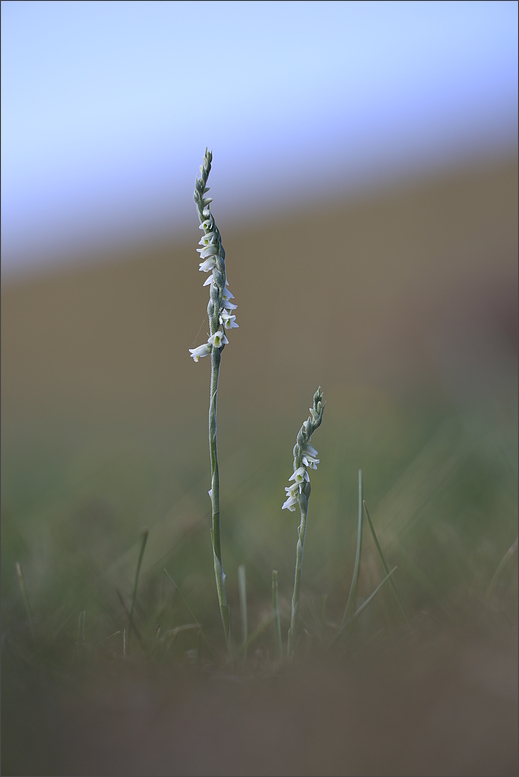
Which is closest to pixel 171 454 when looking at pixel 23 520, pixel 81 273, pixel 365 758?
pixel 23 520

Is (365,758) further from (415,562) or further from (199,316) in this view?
(199,316)

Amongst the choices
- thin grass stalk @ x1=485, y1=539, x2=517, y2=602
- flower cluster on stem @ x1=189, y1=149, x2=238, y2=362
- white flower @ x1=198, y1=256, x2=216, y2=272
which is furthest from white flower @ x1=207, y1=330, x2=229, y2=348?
thin grass stalk @ x1=485, y1=539, x2=517, y2=602

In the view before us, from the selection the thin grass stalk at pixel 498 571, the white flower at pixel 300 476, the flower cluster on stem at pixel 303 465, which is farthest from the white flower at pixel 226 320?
the thin grass stalk at pixel 498 571

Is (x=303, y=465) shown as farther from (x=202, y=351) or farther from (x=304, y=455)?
(x=202, y=351)

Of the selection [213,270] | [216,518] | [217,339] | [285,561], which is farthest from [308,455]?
[285,561]

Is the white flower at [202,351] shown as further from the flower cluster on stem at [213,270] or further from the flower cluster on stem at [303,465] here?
the flower cluster on stem at [303,465]

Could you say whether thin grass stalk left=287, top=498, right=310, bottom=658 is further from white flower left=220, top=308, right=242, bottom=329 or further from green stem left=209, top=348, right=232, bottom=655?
white flower left=220, top=308, right=242, bottom=329
